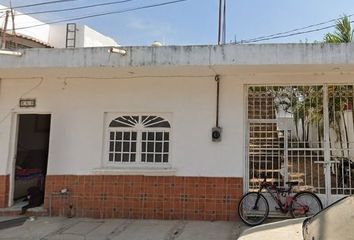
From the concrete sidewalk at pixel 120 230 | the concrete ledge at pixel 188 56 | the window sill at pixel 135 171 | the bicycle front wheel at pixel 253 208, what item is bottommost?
the concrete sidewalk at pixel 120 230

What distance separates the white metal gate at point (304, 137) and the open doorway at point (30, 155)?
5244 mm

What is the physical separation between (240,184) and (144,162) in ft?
6.62

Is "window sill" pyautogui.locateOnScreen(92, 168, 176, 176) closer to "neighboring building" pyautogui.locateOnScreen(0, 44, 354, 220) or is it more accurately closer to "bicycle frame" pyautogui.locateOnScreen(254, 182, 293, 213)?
"neighboring building" pyautogui.locateOnScreen(0, 44, 354, 220)

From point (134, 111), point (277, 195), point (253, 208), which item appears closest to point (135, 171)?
point (134, 111)

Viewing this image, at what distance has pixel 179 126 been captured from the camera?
802cm

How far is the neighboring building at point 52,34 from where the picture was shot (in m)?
15.3

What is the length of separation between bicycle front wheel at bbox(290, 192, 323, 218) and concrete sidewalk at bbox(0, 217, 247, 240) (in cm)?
102

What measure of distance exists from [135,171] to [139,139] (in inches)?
27.2

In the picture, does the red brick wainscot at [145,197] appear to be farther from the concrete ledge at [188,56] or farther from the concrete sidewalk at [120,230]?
the concrete ledge at [188,56]

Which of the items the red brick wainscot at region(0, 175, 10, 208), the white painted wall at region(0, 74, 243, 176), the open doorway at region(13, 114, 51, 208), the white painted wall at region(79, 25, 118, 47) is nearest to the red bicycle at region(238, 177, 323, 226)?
the white painted wall at region(0, 74, 243, 176)

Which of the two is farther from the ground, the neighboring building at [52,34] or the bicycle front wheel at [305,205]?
the neighboring building at [52,34]

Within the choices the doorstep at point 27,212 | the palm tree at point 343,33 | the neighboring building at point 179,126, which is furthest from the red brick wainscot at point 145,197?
the palm tree at point 343,33

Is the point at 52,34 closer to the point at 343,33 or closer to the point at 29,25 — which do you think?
the point at 29,25

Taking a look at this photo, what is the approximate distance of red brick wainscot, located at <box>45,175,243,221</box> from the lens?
773 centimetres
